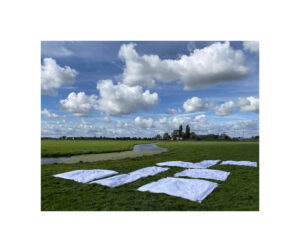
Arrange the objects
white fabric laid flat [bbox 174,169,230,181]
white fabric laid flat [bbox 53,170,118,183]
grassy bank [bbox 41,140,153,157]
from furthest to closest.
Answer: grassy bank [bbox 41,140,153,157]
white fabric laid flat [bbox 174,169,230,181]
white fabric laid flat [bbox 53,170,118,183]

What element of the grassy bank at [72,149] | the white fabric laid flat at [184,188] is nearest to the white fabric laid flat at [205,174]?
the white fabric laid flat at [184,188]

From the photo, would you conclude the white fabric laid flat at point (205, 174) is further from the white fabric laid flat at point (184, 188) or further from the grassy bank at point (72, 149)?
the grassy bank at point (72, 149)

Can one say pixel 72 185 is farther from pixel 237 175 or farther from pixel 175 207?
pixel 237 175

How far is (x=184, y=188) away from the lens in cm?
460

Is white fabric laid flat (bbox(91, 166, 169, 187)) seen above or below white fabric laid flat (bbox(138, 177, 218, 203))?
below

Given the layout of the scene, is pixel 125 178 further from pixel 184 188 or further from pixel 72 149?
pixel 72 149

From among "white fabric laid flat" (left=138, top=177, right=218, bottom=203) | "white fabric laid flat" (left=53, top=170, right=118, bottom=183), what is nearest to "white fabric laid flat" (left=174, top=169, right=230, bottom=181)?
"white fabric laid flat" (left=138, top=177, right=218, bottom=203)

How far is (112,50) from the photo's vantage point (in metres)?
6.04

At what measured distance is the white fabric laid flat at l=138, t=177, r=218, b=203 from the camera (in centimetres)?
424

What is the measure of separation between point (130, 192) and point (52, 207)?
1.97m

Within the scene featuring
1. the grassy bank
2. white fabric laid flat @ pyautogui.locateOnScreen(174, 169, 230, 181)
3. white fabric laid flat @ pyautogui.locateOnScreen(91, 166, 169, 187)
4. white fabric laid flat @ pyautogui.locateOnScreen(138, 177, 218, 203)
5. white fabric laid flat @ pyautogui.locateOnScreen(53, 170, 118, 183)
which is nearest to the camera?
white fabric laid flat @ pyautogui.locateOnScreen(138, 177, 218, 203)

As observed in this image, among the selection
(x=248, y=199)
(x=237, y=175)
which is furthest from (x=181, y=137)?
(x=248, y=199)

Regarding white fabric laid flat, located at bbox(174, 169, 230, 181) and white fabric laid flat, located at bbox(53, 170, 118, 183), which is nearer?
white fabric laid flat, located at bbox(53, 170, 118, 183)

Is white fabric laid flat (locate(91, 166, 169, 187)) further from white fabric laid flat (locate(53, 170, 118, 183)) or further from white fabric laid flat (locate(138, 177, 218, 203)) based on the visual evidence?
white fabric laid flat (locate(138, 177, 218, 203))
